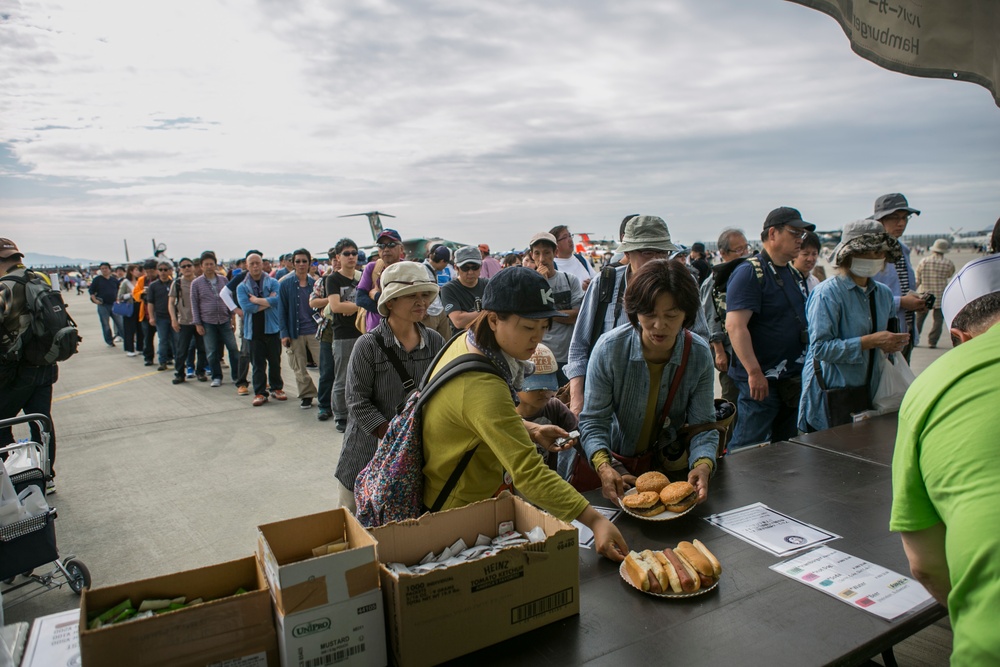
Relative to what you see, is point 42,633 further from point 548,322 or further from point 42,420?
point 42,420

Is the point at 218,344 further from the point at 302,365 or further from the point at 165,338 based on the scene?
the point at 165,338

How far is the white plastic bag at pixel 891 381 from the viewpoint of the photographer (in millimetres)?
3646

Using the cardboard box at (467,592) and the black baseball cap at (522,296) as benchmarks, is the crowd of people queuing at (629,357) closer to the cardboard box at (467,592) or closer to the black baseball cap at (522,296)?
the black baseball cap at (522,296)

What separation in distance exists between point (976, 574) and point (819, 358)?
2.70 meters

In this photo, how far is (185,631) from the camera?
134cm

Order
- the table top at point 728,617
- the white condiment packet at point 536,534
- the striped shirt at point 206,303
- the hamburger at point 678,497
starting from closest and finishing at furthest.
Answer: the table top at point 728,617
the white condiment packet at point 536,534
the hamburger at point 678,497
the striped shirt at point 206,303

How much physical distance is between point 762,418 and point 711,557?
249 centimetres

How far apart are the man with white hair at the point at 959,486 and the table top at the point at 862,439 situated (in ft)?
6.02

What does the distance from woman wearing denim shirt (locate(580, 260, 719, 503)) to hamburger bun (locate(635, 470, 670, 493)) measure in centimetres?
11

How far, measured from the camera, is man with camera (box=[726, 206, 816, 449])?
3979 millimetres

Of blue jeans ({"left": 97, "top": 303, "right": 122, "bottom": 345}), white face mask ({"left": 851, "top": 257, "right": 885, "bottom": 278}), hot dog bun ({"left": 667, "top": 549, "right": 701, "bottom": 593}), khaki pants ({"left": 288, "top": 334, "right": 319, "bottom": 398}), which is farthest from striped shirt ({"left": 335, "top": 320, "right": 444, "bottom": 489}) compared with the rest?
blue jeans ({"left": 97, "top": 303, "right": 122, "bottom": 345})

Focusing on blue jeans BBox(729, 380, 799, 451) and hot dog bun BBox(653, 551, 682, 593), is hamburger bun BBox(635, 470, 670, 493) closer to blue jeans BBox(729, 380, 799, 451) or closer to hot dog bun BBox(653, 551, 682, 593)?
hot dog bun BBox(653, 551, 682, 593)

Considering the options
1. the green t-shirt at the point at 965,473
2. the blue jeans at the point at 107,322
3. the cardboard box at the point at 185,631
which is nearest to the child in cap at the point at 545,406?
the cardboard box at the point at 185,631

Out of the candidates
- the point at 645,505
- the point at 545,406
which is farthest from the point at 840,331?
the point at 645,505
